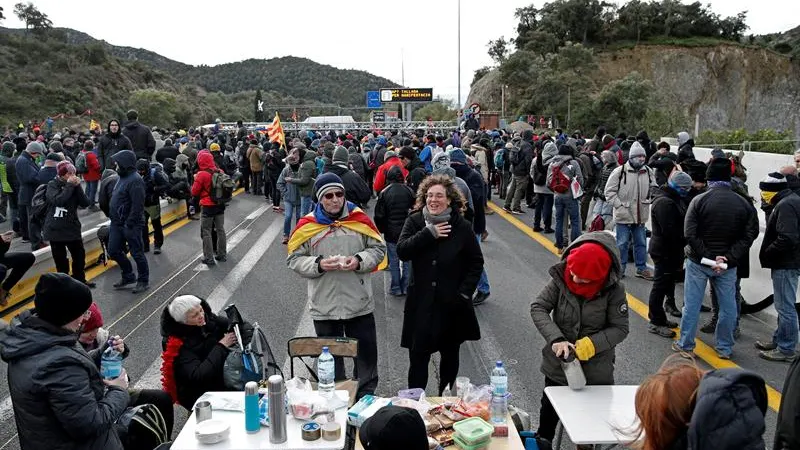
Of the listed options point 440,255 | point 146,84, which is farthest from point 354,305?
point 146,84

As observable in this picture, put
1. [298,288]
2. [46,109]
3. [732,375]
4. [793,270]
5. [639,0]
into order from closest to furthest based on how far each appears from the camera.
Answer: [732,375]
[793,270]
[298,288]
[46,109]
[639,0]

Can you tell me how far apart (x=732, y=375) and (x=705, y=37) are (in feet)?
221

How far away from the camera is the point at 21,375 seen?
10.1 ft

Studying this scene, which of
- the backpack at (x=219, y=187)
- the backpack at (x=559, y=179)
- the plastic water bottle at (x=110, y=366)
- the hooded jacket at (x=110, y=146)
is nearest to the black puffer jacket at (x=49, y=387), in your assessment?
the plastic water bottle at (x=110, y=366)

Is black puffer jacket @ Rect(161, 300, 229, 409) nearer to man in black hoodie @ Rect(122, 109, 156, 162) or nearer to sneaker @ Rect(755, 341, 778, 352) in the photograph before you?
sneaker @ Rect(755, 341, 778, 352)

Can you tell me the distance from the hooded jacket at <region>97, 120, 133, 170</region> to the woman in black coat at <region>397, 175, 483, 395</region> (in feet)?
33.3

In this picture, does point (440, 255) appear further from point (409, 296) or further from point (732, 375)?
point (732, 375)

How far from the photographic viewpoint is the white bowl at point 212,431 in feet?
11.1

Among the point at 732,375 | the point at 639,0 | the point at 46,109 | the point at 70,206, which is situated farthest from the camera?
the point at 639,0

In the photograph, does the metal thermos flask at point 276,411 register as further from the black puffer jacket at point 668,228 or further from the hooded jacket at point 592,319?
the black puffer jacket at point 668,228

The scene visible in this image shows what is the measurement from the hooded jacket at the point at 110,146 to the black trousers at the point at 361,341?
9.67 m

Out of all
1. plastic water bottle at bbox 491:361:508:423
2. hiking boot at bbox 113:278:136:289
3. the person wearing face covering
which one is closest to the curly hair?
plastic water bottle at bbox 491:361:508:423

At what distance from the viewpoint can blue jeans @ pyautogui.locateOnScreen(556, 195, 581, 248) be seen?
406 inches

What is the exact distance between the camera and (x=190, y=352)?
4363 mm
